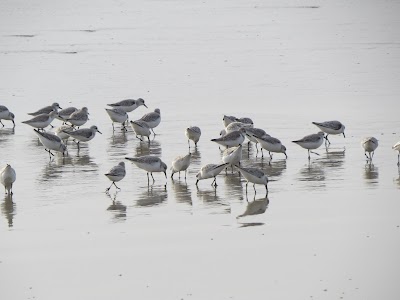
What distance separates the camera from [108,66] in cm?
3766

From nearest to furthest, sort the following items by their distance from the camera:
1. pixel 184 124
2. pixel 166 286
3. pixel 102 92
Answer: pixel 166 286
pixel 184 124
pixel 102 92

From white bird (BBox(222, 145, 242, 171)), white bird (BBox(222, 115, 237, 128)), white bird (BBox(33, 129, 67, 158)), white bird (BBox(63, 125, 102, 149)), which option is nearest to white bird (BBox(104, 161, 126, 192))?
white bird (BBox(222, 145, 242, 171))

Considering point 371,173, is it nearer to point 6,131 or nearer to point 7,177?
point 7,177

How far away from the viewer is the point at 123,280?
13258mm

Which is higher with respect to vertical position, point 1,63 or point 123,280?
point 1,63

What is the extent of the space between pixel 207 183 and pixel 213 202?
71.7 inches

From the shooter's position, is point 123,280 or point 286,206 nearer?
point 123,280

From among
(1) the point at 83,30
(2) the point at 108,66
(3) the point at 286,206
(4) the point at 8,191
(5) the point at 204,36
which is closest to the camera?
(3) the point at 286,206

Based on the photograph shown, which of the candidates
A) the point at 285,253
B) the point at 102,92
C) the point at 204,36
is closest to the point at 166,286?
the point at 285,253

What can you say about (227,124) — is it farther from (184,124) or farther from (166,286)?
(166,286)

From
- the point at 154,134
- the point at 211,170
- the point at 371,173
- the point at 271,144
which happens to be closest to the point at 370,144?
the point at 371,173

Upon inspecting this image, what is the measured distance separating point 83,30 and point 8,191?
1297 inches

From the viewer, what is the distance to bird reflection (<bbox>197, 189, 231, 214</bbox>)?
16969 mm

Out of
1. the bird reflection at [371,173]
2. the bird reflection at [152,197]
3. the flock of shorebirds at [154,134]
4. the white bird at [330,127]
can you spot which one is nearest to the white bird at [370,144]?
the flock of shorebirds at [154,134]
